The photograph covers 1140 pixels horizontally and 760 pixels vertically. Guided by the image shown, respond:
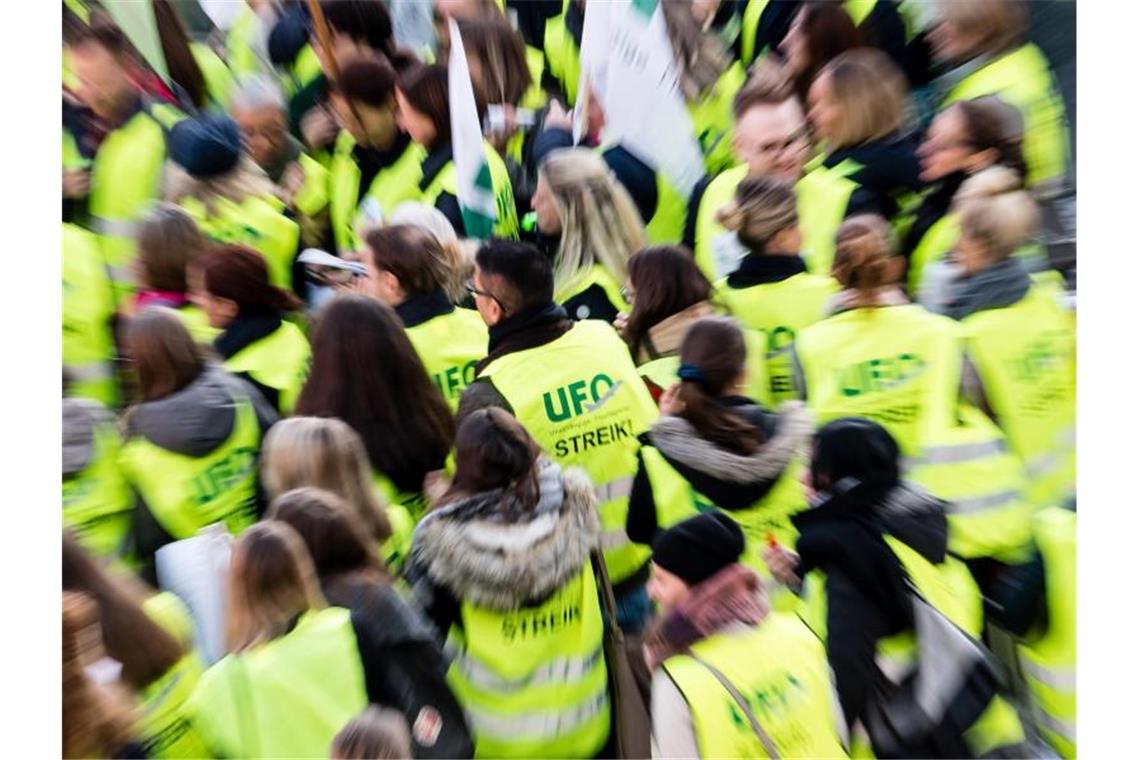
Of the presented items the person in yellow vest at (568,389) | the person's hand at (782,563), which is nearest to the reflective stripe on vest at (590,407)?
the person in yellow vest at (568,389)

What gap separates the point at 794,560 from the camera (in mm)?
1738

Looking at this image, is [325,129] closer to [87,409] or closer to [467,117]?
[467,117]

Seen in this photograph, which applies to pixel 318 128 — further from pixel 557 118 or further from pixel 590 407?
pixel 590 407

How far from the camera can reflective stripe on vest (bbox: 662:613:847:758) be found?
1.56 m

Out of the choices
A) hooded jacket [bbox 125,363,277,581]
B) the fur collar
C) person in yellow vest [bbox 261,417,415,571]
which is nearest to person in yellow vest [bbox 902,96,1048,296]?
the fur collar

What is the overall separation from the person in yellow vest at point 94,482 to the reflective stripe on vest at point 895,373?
129cm

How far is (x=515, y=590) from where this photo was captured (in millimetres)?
1674

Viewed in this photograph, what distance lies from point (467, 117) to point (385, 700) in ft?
3.57

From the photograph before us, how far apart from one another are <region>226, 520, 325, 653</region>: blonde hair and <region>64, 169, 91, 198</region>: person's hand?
2.39 feet

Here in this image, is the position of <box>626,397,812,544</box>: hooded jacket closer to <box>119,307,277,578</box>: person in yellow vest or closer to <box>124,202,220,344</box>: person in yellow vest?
<box>119,307,277,578</box>: person in yellow vest

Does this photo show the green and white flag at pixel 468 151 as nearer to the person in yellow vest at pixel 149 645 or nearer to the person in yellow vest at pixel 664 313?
the person in yellow vest at pixel 664 313

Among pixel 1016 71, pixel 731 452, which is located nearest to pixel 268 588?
Result: pixel 731 452

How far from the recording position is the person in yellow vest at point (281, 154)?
70.5 inches

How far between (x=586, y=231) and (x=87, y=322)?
37.2 inches
